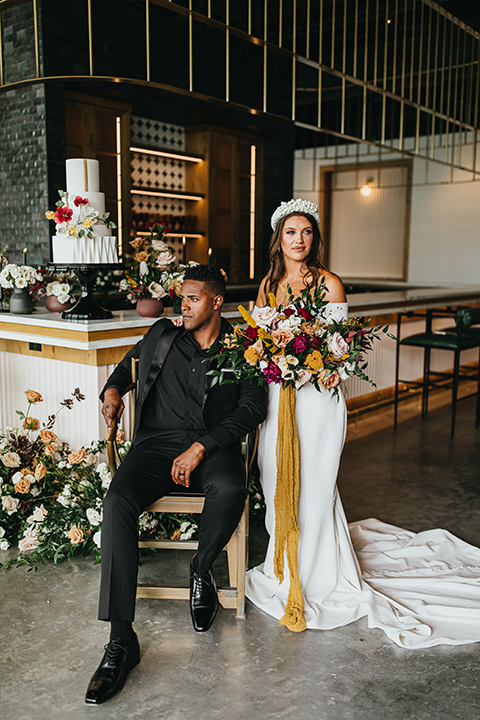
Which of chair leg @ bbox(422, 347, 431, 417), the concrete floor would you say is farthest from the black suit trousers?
chair leg @ bbox(422, 347, 431, 417)

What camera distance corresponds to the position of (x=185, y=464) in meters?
2.55

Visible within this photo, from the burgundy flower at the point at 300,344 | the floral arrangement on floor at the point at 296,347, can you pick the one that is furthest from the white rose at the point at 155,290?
the burgundy flower at the point at 300,344

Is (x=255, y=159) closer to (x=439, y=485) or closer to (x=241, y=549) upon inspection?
(x=439, y=485)

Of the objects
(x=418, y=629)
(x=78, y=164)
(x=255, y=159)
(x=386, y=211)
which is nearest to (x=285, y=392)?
(x=418, y=629)

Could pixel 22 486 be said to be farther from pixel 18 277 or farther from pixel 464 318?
pixel 464 318

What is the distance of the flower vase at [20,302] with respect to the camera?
12.8ft

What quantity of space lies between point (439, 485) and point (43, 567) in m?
2.52

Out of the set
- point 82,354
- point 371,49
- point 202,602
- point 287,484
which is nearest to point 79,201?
point 82,354

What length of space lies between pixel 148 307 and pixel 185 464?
4.91 ft

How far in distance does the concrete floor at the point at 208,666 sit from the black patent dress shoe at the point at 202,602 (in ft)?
0.16

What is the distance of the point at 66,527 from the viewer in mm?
3215

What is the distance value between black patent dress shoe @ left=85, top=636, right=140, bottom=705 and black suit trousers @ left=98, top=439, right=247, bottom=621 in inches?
4.1

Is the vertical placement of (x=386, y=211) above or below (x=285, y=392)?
above

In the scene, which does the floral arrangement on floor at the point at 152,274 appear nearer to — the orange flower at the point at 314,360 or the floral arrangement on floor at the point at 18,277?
the floral arrangement on floor at the point at 18,277
